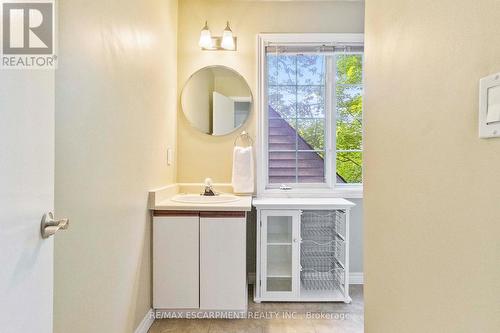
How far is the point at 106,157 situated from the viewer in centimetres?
150

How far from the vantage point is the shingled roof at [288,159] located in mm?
3008

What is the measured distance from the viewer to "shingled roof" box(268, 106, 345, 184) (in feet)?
9.87

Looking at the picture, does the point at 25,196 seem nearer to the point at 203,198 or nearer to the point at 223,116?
the point at 203,198

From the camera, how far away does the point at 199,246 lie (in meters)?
2.25

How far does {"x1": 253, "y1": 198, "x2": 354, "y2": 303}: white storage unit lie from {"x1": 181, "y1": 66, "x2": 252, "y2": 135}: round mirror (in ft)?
2.77

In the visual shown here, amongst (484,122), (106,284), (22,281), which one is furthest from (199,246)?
(484,122)

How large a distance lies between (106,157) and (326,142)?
6.71 ft

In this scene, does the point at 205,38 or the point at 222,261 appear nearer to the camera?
the point at 222,261

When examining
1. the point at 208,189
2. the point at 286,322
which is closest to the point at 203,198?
the point at 208,189

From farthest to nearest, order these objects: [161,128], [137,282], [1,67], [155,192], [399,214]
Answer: [161,128] → [155,192] → [137,282] → [399,214] → [1,67]

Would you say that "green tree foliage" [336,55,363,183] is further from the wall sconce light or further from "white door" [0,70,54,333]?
"white door" [0,70,54,333]

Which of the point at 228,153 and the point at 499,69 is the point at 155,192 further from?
the point at 499,69

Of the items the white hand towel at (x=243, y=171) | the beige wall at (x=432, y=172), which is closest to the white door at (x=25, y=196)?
the beige wall at (x=432, y=172)

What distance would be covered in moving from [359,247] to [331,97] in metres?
1.42
